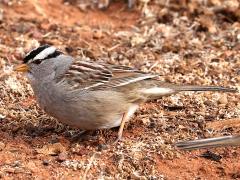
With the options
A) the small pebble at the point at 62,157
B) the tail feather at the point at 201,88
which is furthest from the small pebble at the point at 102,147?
the tail feather at the point at 201,88

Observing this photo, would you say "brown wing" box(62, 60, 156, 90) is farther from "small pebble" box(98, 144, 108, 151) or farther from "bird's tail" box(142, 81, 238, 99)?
"small pebble" box(98, 144, 108, 151)

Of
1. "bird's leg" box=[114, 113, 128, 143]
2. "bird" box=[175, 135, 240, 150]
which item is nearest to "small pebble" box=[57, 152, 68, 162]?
"bird's leg" box=[114, 113, 128, 143]

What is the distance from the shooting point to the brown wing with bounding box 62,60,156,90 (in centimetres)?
638

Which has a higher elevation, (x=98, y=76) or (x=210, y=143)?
(x=98, y=76)

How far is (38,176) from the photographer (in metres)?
5.72

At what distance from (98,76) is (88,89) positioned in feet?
0.69

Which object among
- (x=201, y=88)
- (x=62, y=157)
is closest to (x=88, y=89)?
(x=62, y=157)

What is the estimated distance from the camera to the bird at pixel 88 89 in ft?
20.4

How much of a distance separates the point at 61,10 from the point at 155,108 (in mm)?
3296

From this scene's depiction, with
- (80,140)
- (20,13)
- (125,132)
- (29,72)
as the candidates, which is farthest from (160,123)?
(20,13)

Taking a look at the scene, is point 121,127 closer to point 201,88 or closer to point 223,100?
point 201,88

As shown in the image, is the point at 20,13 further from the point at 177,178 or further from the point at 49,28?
the point at 177,178

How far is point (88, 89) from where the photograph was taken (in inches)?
249

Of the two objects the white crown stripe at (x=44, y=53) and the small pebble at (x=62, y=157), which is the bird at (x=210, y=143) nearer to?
the small pebble at (x=62, y=157)
